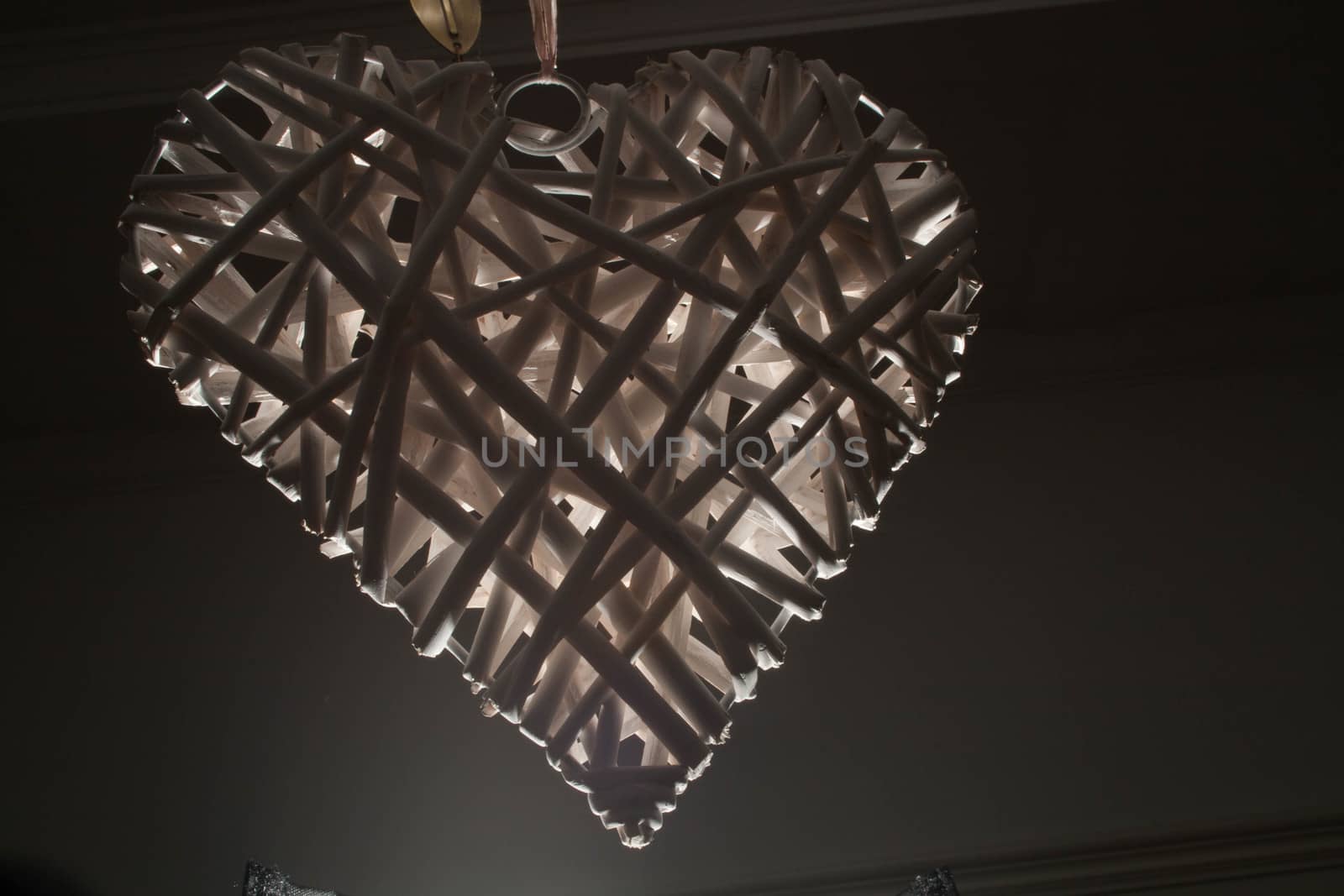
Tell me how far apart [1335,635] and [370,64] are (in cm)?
145

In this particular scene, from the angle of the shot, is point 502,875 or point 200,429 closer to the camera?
point 502,875

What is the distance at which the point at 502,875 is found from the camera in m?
1.20

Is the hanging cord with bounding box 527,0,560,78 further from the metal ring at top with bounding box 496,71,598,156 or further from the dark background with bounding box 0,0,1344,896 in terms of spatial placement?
the dark background with bounding box 0,0,1344,896

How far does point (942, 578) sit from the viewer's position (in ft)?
4.59

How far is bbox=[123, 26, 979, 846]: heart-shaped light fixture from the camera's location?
0.91ft

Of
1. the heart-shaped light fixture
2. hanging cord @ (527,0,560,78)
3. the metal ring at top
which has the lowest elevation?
the heart-shaped light fixture

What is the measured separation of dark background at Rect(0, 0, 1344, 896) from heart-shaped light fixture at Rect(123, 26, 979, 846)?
3.02ft

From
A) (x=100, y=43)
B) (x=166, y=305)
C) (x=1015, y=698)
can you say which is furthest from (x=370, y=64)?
(x=1015, y=698)

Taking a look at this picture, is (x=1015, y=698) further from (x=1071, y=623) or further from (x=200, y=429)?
(x=200, y=429)

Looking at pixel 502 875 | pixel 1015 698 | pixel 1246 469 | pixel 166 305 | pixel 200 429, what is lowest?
pixel 502 875

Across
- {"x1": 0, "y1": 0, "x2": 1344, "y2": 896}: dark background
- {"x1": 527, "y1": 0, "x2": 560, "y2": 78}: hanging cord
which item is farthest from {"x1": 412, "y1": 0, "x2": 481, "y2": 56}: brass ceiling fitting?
{"x1": 0, "y1": 0, "x2": 1344, "y2": 896}: dark background

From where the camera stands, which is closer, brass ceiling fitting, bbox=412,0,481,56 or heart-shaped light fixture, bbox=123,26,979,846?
heart-shaped light fixture, bbox=123,26,979,846

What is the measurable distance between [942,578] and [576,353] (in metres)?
1.20

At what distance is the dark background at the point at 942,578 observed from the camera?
121cm
